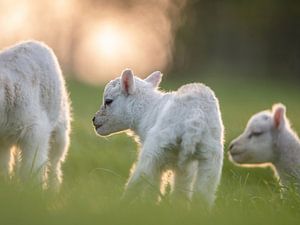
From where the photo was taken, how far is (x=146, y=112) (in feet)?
25.7

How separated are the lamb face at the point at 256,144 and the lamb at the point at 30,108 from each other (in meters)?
1.80

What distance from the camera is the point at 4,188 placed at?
626 centimetres

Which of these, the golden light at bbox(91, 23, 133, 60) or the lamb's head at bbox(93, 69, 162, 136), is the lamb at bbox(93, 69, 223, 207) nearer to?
the lamb's head at bbox(93, 69, 162, 136)

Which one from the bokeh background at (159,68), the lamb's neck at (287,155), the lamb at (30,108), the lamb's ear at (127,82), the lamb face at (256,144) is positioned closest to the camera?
the bokeh background at (159,68)

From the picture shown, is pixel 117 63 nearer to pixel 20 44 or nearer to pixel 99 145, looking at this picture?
pixel 99 145

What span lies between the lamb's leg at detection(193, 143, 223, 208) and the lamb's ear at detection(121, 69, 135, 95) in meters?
1.17

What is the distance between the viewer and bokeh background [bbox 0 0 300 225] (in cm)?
587

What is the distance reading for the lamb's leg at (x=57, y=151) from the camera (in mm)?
9188

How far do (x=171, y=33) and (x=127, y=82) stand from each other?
140ft

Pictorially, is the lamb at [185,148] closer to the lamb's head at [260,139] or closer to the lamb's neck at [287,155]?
the lamb's neck at [287,155]

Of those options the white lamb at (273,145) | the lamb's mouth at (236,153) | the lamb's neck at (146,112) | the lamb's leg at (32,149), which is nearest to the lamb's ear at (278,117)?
the white lamb at (273,145)

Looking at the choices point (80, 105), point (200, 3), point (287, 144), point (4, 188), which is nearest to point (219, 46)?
point (200, 3)

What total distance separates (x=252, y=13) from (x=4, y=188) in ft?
134

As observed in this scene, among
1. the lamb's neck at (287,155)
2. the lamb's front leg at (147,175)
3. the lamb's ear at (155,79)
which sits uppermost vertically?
the lamb's neck at (287,155)
